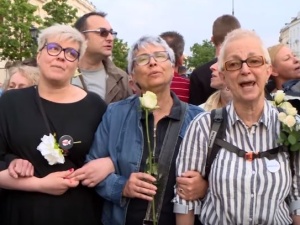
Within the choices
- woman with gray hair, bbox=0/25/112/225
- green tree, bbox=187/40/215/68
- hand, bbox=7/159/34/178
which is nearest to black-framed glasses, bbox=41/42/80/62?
woman with gray hair, bbox=0/25/112/225

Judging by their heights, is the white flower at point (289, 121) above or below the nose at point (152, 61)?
below

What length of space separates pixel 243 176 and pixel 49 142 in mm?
1315

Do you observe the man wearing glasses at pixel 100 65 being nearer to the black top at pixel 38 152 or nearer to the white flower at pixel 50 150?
the black top at pixel 38 152

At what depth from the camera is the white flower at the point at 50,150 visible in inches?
128

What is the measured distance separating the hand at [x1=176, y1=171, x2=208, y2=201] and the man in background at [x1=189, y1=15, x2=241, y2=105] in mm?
2447

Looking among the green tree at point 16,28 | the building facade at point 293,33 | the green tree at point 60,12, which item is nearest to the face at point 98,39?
the green tree at point 16,28

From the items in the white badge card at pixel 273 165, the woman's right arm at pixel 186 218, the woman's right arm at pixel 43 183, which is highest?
the white badge card at pixel 273 165

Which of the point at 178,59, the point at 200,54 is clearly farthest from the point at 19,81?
the point at 200,54

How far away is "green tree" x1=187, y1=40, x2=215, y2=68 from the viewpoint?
5484 centimetres

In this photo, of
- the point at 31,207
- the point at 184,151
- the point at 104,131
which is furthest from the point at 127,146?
the point at 31,207

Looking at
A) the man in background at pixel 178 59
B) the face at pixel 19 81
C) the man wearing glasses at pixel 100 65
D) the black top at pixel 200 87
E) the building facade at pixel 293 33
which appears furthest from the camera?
the building facade at pixel 293 33

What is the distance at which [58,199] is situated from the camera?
133 inches

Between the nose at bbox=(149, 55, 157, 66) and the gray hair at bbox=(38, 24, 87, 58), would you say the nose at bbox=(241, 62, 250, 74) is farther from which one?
the gray hair at bbox=(38, 24, 87, 58)

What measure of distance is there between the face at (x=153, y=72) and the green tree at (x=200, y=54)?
50339 mm
